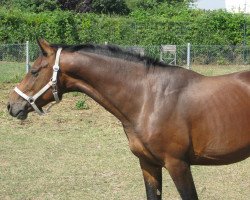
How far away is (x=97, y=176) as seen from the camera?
712cm

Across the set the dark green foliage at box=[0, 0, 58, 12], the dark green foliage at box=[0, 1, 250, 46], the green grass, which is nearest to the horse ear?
the green grass

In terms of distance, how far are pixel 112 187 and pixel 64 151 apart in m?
2.11

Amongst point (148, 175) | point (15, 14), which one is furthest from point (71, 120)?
point (15, 14)

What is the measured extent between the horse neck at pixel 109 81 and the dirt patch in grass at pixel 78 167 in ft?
6.48

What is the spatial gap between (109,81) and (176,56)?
39.5 ft

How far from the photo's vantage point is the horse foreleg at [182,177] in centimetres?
447

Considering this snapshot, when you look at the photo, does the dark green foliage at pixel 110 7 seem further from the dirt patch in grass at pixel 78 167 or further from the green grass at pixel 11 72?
the dirt patch in grass at pixel 78 167

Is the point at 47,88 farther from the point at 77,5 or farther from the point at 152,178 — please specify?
the point at 77,5

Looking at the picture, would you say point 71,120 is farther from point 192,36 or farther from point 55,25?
point 192,36

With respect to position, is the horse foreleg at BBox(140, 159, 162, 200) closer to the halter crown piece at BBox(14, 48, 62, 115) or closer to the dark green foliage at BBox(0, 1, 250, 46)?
the halter crown piece at BBox(14, 48, 62, 115)

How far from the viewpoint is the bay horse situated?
176 inches

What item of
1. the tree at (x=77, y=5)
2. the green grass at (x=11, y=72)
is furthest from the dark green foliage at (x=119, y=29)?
the tree at (x=77, y=5)

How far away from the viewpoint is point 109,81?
4.59 m

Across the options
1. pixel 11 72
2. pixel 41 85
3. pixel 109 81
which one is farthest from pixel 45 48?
pixel 11 72
